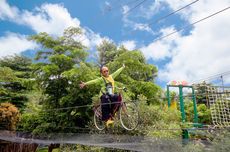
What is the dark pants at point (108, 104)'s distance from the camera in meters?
4.45

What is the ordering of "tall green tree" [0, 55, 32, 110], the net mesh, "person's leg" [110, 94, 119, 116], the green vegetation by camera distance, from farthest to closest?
"tall green tree" [0, 55, 32, 110] → the green vegetation → the net mesh → "person's leg" [110, 94, 119, 116]

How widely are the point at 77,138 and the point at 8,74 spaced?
7197mm

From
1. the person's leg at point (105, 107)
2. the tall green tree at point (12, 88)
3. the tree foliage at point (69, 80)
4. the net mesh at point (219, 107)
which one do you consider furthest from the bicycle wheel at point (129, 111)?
the tall green tree at point (12, 88)

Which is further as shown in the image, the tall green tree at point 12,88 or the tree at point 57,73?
the tall green tree at point 12,88

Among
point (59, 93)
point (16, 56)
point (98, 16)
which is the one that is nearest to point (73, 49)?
point (59, 93)

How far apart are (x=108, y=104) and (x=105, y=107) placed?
0.21ft

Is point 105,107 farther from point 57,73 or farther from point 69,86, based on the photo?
point 57,73

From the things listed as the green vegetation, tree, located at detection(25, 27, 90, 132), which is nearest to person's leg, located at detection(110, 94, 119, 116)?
the green vegetation

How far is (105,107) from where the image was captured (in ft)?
14.8

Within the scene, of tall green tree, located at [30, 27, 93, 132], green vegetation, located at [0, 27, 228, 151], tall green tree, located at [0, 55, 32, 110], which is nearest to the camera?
green vegetation, located at [0, 27, 228, 151]

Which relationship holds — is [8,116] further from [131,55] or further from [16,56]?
[16,56]

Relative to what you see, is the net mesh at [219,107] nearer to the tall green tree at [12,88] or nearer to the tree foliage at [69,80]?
the tree foliage at [69,80]

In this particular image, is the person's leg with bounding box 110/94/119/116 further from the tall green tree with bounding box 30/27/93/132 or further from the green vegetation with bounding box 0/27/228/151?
the tall green tree with bounding box 30/27/93/132

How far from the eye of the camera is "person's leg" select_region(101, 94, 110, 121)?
4.48 m
